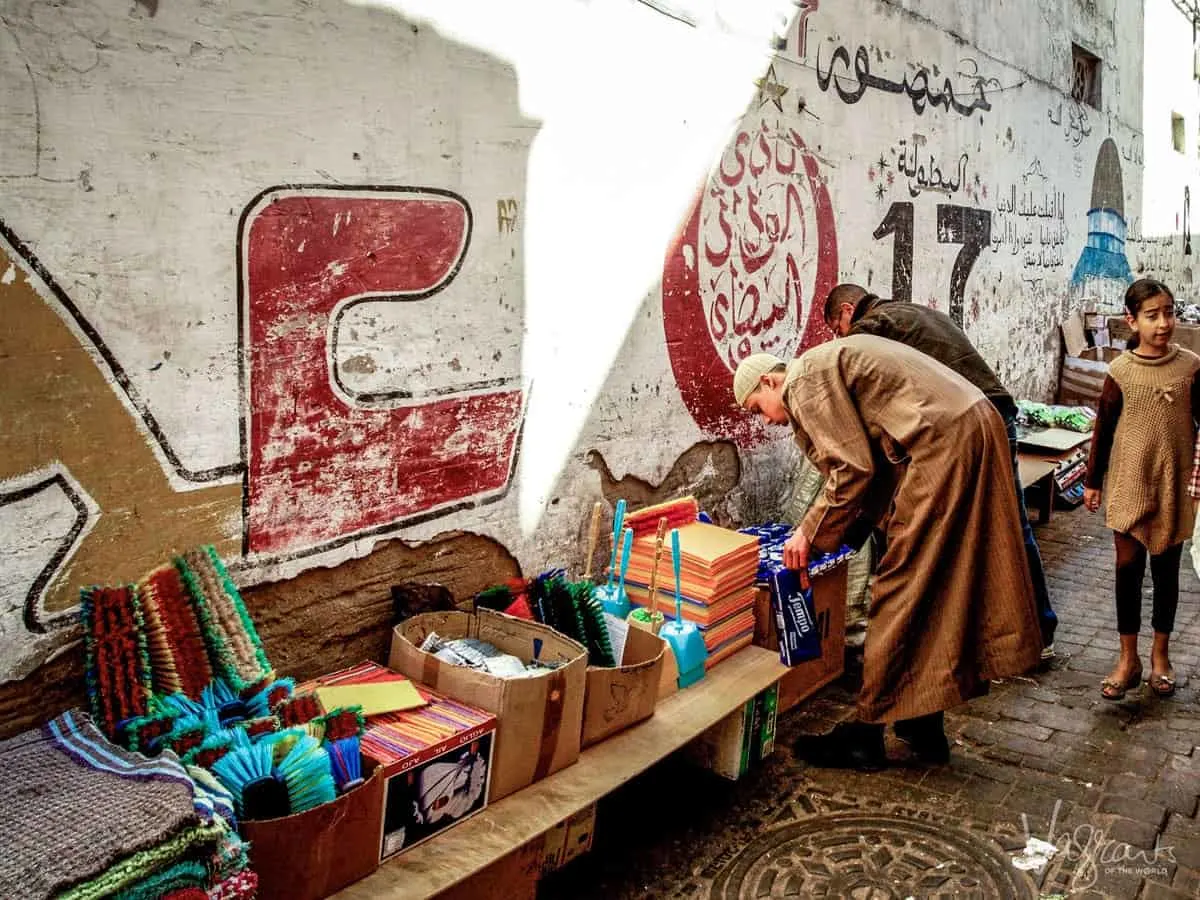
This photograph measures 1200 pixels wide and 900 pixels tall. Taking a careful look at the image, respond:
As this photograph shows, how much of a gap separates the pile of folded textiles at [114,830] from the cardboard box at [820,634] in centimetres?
252

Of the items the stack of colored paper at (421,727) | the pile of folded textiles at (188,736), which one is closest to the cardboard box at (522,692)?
the stack of colored paper at (421,727)

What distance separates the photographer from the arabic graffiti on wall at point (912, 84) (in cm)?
580

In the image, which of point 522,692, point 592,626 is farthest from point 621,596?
point 522,692

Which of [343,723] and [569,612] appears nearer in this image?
[343,723]

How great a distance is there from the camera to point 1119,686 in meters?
4.53

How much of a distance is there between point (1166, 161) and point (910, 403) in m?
12.7

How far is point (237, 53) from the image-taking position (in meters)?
2.86

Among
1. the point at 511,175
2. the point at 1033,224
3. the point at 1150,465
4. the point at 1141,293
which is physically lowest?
the point at 1150,465

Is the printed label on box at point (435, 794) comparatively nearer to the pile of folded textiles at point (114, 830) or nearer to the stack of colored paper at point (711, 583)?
the pile of folded textiles at point (114, 830)

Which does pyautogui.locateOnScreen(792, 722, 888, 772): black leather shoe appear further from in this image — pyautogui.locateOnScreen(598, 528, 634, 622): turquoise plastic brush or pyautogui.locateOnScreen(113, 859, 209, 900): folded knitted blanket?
pyautogui.locateOnScreen(113, 859, 209, 900): folded knitted blanket

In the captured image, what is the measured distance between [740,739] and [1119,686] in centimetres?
198

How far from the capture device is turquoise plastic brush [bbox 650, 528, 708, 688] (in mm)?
3676

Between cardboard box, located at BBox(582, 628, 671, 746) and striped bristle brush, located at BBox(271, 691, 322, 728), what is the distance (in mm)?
845

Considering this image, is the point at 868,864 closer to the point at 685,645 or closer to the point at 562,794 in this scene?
the point at 685,645
